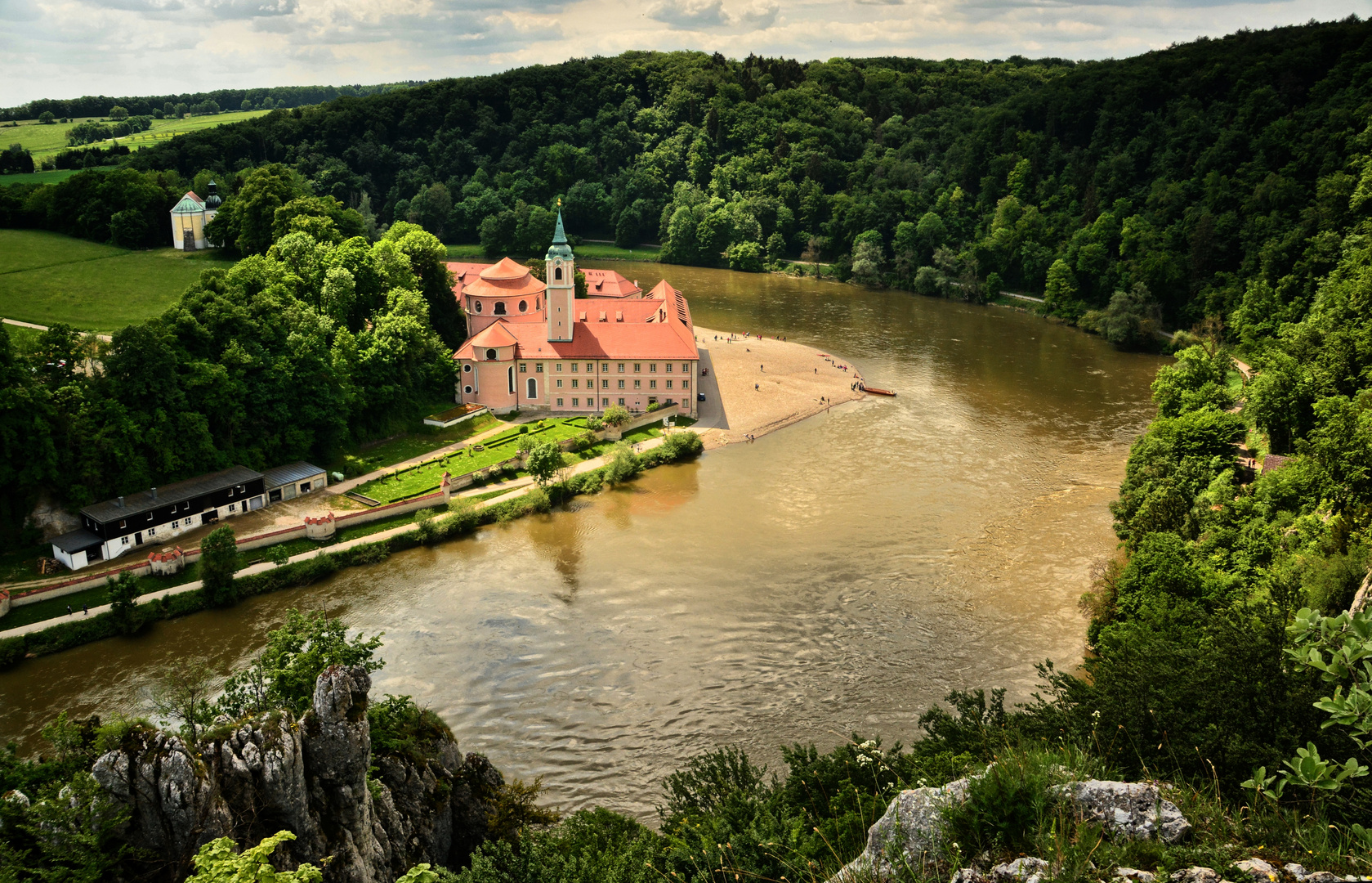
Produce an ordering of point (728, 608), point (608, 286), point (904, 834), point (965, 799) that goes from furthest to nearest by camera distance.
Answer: point (608, 286) → point (728, 608) → point (965, 799) → point (904, 834)

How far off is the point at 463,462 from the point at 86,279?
30151 millimetres

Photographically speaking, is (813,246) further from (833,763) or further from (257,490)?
(833,763)

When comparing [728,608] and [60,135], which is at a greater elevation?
[60,135]

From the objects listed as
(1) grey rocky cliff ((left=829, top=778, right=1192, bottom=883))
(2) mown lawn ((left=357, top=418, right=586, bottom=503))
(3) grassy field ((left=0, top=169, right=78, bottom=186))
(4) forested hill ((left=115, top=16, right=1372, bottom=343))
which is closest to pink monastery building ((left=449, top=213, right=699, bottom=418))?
(2) mown lawn ((left=357, top=418, right=586, bottom=503))

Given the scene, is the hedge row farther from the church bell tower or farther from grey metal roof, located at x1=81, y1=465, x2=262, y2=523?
the church bell tower

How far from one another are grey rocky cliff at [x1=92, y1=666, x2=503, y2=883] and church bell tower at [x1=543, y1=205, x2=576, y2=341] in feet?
143

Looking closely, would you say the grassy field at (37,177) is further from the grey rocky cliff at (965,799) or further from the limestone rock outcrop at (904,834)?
the grey rocky cliff at (965,799)

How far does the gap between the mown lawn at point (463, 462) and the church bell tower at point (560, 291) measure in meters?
5.96

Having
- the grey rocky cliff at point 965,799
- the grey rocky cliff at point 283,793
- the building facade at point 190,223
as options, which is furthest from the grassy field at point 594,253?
the grey rocky cliff at point 965,799

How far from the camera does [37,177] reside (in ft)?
289

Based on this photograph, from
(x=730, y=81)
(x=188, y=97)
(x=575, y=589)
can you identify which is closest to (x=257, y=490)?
(x=575, y=589)

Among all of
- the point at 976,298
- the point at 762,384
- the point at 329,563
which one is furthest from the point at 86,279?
the point at 976,298

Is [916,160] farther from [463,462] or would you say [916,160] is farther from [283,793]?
[283,793]

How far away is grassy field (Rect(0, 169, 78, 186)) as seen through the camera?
277 feet
